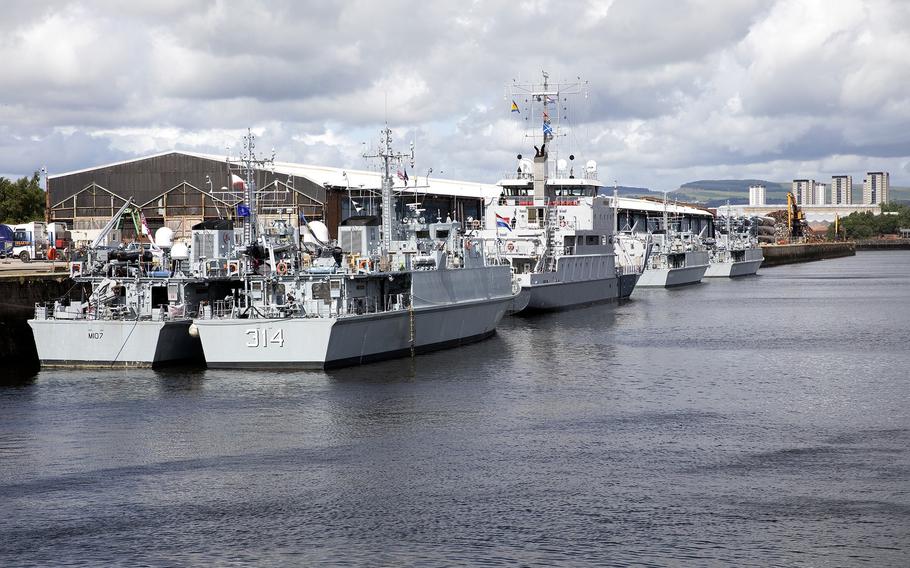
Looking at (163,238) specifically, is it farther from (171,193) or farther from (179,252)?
(171,193)

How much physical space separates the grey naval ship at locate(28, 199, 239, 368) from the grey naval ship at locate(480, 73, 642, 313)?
23.4 metres

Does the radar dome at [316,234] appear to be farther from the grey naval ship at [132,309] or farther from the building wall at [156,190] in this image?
the building wall at [156,190]

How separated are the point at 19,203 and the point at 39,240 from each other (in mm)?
22338

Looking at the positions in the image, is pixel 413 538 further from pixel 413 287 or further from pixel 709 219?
pixel 709 219

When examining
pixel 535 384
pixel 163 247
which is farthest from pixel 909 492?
pixel 163 247

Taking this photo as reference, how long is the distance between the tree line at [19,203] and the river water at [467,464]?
52925 mm

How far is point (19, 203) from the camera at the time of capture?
86.3 meters

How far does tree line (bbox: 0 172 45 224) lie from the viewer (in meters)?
85.6

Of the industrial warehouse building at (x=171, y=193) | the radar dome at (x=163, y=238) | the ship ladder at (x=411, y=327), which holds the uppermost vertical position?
the industrial warehouse building at (x=171, y=193)

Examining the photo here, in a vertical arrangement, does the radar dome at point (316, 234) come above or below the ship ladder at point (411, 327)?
above

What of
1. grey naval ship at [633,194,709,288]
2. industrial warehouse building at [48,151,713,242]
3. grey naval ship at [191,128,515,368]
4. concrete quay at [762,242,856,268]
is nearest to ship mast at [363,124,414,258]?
grey naval ship at [191,128,515,368]

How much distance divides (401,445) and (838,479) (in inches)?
418

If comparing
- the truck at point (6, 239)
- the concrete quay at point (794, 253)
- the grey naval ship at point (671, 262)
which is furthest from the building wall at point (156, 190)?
the concrete quay at point (794, 253)

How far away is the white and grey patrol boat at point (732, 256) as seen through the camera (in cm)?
11606
